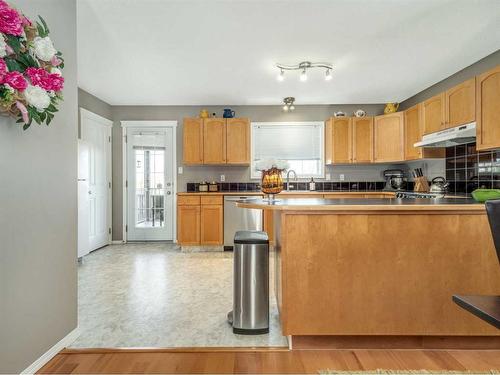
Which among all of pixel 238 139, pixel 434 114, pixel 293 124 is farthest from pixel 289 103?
pixel 434 114

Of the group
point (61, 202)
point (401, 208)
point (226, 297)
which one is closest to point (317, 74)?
point (401, 208)

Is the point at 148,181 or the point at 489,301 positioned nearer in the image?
the point at 489,301

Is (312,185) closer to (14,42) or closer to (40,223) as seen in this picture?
(40,223)

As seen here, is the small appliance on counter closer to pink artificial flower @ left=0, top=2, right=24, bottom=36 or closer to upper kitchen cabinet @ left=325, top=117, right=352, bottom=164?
upper kitchen cabinet @ left=325, top=117, right=352, bottom=164

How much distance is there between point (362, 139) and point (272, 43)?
8.67 feet

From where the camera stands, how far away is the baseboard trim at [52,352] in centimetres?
163

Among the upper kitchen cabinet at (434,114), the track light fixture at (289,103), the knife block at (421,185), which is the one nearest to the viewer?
the upper kitchen cabinet at (434,114)

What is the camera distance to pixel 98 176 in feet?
15.9

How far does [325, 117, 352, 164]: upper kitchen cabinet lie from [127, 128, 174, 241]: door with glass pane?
2809 mm

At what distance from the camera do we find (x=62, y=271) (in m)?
1.93

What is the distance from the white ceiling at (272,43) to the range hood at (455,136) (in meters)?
0.82

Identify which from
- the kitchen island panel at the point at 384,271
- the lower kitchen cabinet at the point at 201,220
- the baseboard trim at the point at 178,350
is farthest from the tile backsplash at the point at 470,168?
the lower kitchen cabinet at the point at 201,220

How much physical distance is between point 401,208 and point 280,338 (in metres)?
1.18

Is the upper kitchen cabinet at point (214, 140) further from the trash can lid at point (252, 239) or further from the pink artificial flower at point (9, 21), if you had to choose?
the pink artificial flower at point (9, 21)
